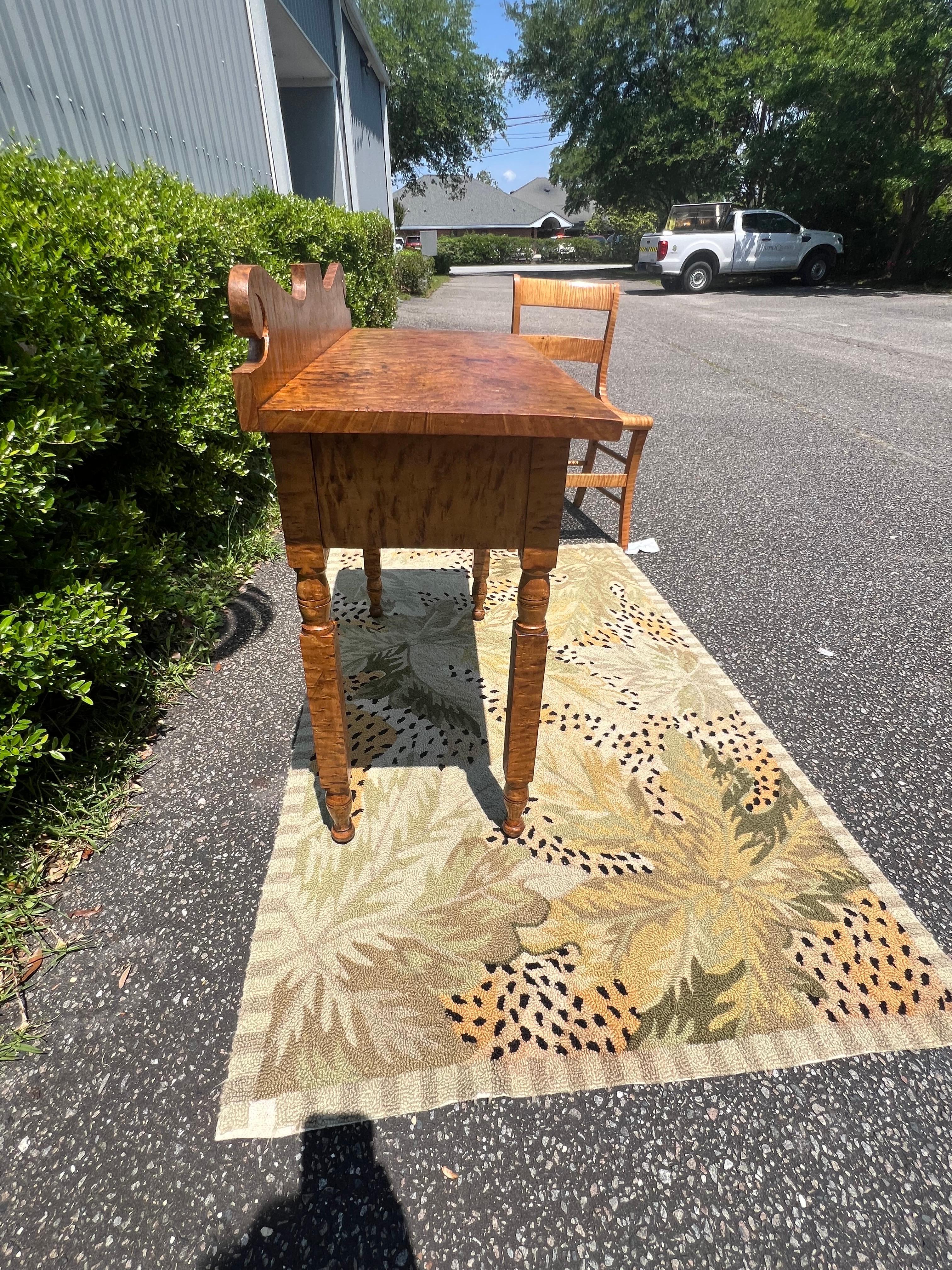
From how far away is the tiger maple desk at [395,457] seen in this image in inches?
41.4

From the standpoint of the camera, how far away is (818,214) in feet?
62.5

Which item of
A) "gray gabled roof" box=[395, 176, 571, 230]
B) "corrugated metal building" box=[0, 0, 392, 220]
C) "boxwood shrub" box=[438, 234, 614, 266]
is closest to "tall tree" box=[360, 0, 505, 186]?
"boxwood shrub" box=[438, 234, 614, 266]

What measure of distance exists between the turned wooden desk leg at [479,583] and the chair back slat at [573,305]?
1.09 meters

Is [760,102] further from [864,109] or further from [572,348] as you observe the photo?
[572,348]

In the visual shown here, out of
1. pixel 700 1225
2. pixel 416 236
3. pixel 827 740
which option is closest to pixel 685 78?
pixel 827 740

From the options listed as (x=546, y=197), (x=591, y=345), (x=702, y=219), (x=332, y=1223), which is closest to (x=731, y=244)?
(x=702, y=219)

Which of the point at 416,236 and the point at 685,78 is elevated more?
the point at 685,78

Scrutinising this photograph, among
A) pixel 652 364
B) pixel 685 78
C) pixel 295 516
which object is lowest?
pixel 652 364

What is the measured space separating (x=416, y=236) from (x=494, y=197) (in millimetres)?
9211

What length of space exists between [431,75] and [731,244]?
1438cm

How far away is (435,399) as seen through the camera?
1.15 m

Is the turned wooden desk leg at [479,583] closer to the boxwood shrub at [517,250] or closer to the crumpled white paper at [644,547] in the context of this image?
the crumpled white paper at [644,547]

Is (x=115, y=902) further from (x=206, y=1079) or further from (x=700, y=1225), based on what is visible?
(x=700, y=1225)

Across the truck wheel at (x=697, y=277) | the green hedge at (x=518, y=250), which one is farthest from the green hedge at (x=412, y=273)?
the green hedge at (x=518, y=250)
